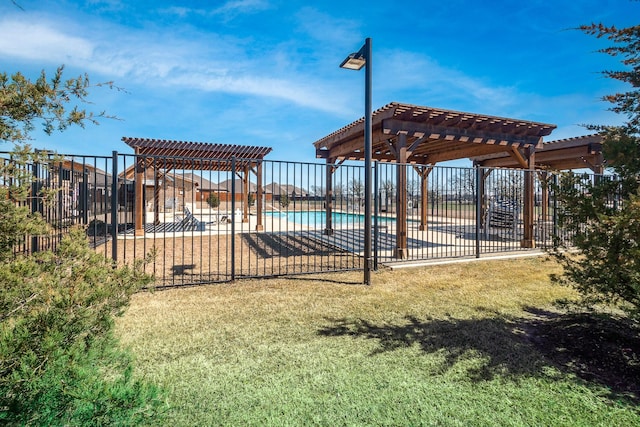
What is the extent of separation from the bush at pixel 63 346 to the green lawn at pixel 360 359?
0.33m

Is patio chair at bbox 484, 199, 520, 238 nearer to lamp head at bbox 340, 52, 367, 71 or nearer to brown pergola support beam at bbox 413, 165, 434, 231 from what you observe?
brown pergola support beam at bbox 413, 165, 434, 231

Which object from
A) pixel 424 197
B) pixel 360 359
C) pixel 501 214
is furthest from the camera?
pixel 424 197

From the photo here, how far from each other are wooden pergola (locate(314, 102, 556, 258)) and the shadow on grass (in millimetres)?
3448

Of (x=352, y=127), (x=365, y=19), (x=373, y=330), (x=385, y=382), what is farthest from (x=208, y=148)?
(x=385, y=382)

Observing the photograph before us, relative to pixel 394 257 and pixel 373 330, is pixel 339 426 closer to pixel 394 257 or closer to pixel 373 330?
pixel 373 330

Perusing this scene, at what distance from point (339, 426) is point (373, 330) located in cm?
149

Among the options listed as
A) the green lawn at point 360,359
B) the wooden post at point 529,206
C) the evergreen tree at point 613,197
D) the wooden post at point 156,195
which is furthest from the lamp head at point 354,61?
the wooden post at point 529,206

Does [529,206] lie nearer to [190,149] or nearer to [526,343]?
[526,343]

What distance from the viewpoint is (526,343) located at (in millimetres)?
2943

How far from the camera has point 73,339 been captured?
1.45 m

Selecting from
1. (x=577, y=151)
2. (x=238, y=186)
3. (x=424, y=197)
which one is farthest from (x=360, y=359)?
(x=238, y=186)

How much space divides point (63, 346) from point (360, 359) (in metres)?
2.07

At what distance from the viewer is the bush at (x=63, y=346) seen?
1.20 meters

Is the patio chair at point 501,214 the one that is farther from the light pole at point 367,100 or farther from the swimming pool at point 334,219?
the light pole at point 367,100
